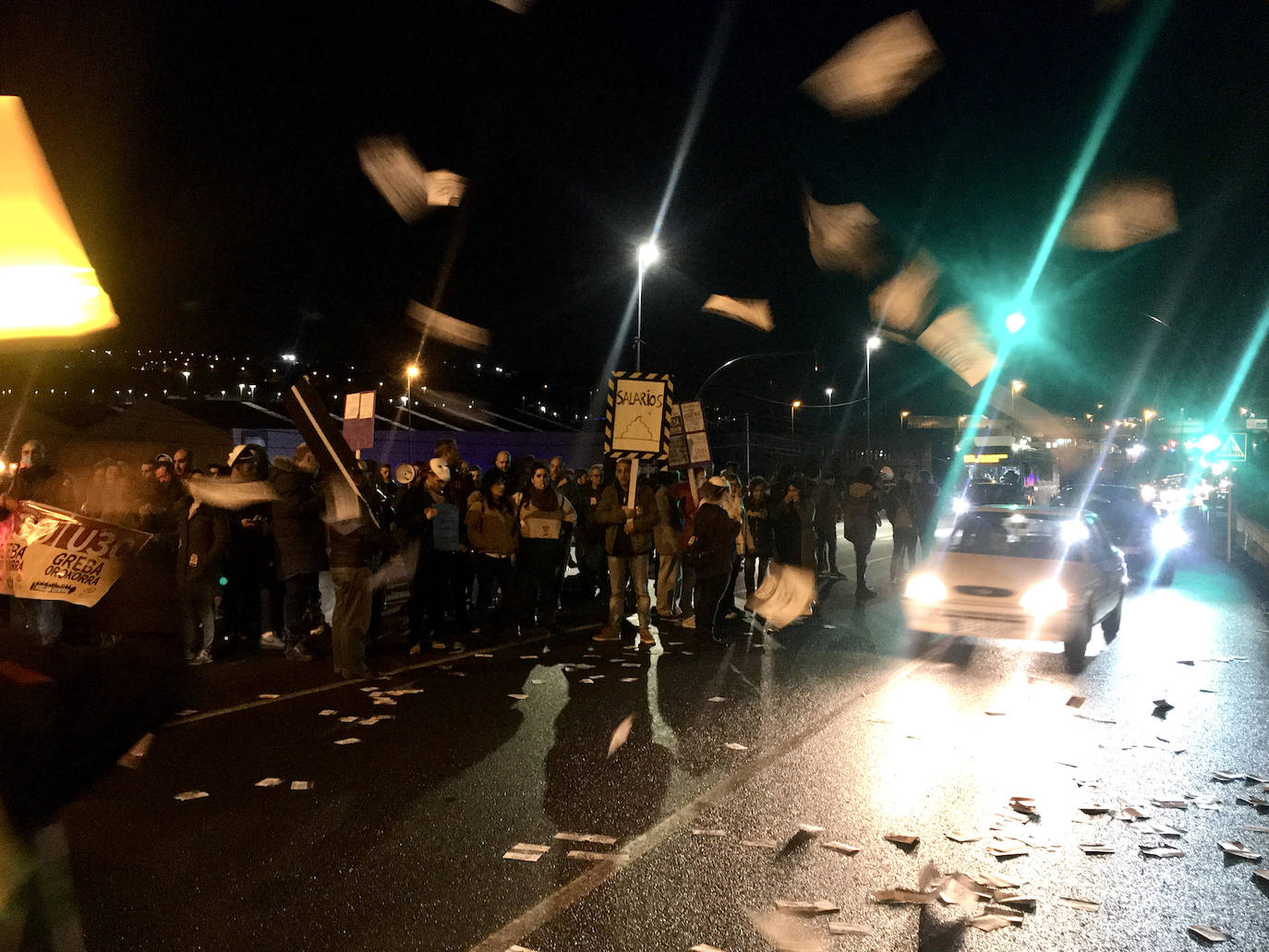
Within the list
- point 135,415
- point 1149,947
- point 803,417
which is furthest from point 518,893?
point 803,417

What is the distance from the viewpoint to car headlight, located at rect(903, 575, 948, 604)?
32.6ft

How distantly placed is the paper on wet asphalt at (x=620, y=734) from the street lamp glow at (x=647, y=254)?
1440 cm

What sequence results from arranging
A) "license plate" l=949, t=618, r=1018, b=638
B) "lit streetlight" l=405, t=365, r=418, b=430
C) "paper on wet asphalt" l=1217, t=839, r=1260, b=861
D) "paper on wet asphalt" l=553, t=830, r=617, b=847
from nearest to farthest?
"paper on wet asphalt" l=1217, t=839, r=1260, b=861, "paper on wet asphalt" l=553, t=830, r=617, b=847, "license plate" l=949, t=618, r=1018, b=638, "lit streetlight" l=405, t=365, r=418, b=430

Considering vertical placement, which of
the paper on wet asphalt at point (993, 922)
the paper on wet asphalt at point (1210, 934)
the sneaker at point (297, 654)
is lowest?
the paper on wet asphalt at point (993, 922)

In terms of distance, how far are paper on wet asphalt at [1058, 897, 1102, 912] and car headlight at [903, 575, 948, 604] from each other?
582cm

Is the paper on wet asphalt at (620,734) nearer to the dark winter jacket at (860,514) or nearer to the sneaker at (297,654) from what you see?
the sneaker at (297,654)

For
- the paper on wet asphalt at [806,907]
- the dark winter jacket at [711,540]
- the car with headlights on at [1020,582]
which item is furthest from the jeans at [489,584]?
the paper on wet asphalt at [806,907]

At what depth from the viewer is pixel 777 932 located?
387 centimetres

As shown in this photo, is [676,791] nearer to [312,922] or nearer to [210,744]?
[312,922]

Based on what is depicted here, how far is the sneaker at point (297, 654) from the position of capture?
974 centimetres

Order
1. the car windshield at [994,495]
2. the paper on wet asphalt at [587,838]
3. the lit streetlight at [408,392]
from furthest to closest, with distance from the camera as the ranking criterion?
the lit streetlight at [408,392]
the car windshield at [994,495]
the paper on wet asphalt at [587,838]

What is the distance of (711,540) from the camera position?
11.0 meters

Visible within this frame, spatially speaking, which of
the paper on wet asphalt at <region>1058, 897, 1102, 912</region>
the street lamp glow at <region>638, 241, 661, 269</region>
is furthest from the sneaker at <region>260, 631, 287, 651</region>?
the street lamp glow at <region>638, 241, 661, 269</region>

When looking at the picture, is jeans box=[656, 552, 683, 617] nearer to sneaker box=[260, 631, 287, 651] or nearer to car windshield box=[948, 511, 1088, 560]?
car windshield box=[948, 511, 1088, 560]
